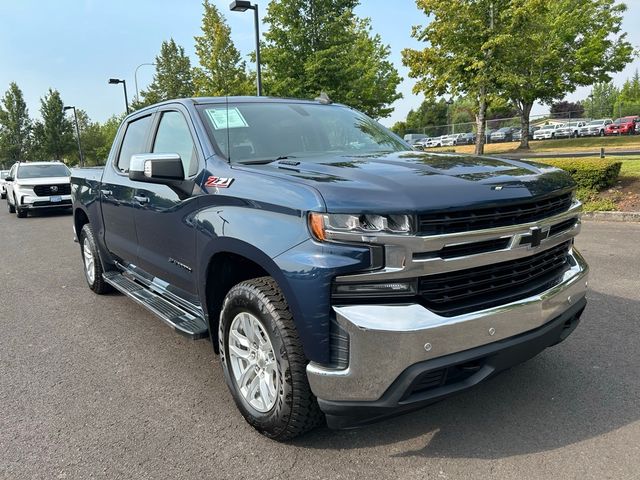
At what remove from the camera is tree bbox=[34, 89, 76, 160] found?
166ft

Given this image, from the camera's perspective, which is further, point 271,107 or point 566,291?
point 271,107

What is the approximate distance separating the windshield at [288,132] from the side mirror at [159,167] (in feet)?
1.01

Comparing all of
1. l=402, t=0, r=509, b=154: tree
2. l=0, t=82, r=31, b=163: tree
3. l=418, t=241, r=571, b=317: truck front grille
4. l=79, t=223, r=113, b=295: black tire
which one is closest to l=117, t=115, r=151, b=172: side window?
l=79, t=223, r=113, b=295: black tire

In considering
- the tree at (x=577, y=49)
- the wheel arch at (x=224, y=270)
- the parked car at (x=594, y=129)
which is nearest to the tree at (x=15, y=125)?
the tree at (x=577, y=49)

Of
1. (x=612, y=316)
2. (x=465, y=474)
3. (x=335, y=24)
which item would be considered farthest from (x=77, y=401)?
(x=335, y=24)

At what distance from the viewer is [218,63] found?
Result: 1005 inches

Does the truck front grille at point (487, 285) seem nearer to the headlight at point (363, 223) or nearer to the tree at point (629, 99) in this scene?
the headlight at point (363, 223)

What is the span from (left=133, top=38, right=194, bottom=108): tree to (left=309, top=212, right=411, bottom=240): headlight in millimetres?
35801

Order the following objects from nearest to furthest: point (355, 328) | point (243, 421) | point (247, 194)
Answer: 1. point (355, 328)
2. point (247, 194)
3. point (243, 421)

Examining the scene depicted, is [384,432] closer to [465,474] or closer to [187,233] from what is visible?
[465,474]

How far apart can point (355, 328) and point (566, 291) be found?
133 cm

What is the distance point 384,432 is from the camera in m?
2.83

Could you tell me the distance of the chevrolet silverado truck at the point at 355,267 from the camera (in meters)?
2.23

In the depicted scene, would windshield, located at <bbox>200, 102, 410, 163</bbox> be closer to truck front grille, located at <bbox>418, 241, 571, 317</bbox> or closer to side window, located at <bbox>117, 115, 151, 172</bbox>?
side window, located at <bbox>117, 115, 151, 172</bbox>
